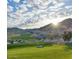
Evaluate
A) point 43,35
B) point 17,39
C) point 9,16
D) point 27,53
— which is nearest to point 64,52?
point 43,35

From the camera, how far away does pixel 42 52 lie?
1646 millimetres

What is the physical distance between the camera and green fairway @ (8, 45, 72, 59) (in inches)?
64.5

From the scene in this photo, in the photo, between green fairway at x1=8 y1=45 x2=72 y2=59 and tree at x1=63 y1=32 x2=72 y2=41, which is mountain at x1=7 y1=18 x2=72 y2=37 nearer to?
tree at x1=63 y1=32 x2=72 y2=41

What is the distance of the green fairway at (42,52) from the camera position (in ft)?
5.37

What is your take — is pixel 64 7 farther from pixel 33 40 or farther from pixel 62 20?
pixel 33 40

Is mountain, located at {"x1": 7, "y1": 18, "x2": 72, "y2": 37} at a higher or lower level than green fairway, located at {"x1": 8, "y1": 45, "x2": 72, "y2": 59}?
higher

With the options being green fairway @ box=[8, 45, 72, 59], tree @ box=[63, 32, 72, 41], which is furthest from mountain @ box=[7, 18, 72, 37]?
green fairway @ box=[8, 45, 72, 59]

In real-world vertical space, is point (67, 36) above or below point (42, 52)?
above

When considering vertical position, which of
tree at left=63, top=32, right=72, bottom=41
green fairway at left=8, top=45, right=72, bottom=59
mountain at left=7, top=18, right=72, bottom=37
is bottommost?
green fairway at left=8, top=45, right=72, bottom=59

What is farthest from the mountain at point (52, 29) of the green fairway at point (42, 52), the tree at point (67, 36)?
the green fairway at point (42, 52)

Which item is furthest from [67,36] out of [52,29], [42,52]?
[42,52]

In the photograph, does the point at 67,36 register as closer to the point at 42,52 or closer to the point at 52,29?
the point at 52,29

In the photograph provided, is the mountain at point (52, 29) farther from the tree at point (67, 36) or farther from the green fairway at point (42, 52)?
the green fairway at point (42, 52)
